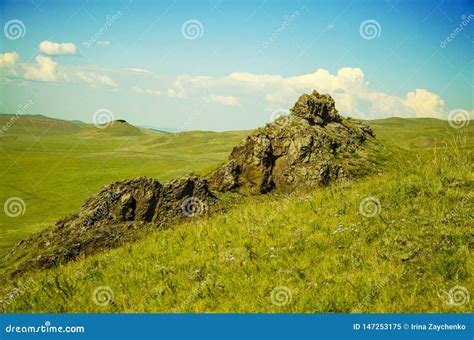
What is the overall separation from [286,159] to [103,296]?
1493 cm

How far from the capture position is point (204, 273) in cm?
1019

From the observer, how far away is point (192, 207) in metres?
18.7

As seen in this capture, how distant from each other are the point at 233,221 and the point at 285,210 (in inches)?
69.1

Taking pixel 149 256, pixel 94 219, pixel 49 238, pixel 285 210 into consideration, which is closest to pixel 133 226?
pixel 94 219

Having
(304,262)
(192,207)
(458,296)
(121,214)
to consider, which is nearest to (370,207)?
(304,262)

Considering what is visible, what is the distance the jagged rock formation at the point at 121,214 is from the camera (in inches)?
609

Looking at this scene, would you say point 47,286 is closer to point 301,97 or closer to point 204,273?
point 204,273

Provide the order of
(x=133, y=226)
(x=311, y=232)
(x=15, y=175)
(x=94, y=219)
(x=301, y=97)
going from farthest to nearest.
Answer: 1. (x=15, y=175)
2. (x=301, y=97)
3. (x=94, y=219)
4. (x=133, y=226)
5. (x=311, y=232)

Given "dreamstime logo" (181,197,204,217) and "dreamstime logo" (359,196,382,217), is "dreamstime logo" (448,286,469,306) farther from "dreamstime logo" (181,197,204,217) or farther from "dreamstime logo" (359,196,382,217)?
"dreamstime logo" (181,197,204,217)

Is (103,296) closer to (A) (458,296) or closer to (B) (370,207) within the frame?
(A) (458,296)

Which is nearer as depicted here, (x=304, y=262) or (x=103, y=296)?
(x=103, y=296)

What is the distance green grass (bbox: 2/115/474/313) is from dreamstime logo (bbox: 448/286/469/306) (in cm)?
9
